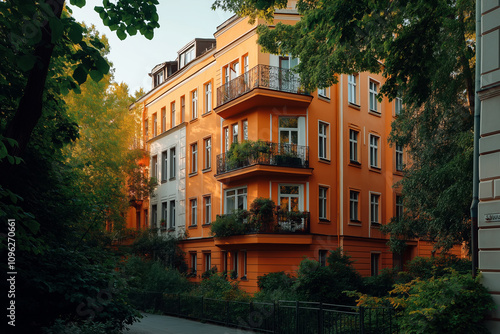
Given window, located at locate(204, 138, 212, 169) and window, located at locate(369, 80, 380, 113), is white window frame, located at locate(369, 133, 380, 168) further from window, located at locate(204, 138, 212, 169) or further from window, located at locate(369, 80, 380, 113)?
window, located at locate(204, 138, 212, 169)

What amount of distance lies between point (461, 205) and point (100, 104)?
23258 millimetres

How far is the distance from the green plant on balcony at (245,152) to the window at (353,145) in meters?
6.27

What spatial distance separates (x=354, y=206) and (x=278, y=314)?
50.6 feet

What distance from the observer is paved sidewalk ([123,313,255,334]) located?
733 inches

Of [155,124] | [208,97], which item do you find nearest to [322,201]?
[208,97]

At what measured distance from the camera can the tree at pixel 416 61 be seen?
14.2 m

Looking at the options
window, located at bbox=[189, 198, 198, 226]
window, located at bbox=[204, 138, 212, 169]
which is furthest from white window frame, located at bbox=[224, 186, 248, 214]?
window, located at bbox=[189, 198, 198, 226]

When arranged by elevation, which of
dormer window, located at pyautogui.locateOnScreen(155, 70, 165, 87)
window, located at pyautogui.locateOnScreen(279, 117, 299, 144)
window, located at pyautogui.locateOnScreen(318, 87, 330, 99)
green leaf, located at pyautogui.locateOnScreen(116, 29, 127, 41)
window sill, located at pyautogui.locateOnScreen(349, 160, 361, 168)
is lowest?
window sill, located at pyautogui.locateOnScreen(349, 160, 361, 168)

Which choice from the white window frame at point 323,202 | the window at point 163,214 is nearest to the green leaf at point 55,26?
A: the white window frame at point 323,202

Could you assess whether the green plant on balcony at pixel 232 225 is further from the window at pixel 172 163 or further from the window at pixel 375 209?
the window at pixel 172 163

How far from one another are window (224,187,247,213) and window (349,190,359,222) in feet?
19.9

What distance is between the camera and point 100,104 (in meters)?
34.5

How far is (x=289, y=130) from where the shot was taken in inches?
1126

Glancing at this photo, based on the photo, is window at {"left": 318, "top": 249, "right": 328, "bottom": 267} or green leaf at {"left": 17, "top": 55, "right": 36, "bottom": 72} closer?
green leaf at {"left": 17, "top": 55, "right": 36, "bottom": 72}
